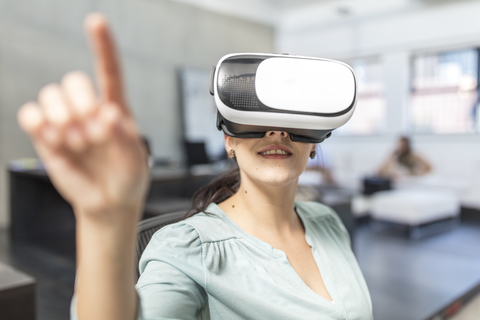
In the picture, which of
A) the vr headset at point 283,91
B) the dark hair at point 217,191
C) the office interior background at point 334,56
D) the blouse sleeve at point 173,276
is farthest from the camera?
the office interior background at point 334,56

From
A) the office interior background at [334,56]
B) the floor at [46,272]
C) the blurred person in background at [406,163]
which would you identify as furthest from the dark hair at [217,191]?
the blurred person in background at [406,163]

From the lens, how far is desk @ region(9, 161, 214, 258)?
4.11m

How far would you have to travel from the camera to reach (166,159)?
256 inches

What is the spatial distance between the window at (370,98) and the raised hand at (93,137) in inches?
303

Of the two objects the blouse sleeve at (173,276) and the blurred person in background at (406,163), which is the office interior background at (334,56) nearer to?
the blurred person in background at (406,163)

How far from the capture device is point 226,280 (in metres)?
0.80

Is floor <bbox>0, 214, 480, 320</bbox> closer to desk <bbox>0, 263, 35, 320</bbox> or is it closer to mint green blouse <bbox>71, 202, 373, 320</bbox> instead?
desk <bbox>0, 263, 35, 320</bbox>

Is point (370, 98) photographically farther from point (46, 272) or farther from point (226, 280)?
point (226, 280)

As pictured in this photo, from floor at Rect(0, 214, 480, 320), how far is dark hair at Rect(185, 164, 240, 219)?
170cm

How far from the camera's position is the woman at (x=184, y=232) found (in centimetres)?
40

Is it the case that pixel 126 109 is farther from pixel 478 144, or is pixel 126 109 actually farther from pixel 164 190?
pixel 478 144

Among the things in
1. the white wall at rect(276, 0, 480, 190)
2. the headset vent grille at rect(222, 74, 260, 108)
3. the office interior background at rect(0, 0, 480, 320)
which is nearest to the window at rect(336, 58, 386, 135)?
the office interior background at rect(0, 0, 480, 320)

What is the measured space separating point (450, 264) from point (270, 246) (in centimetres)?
311

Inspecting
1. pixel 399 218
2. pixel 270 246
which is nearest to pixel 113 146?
pixel 270 246
